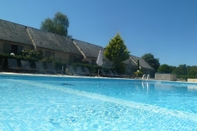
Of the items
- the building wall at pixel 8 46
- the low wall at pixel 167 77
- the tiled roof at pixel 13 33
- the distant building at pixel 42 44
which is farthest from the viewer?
the low wall at pixel 167 77

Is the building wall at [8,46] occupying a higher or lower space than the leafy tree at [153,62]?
lower

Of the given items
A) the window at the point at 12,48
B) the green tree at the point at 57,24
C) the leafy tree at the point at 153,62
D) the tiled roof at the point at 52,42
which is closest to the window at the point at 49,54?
the tiled roof at the point at 52,42

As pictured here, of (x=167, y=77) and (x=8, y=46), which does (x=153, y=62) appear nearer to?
(x=167, y=77)

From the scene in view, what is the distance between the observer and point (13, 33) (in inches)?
781

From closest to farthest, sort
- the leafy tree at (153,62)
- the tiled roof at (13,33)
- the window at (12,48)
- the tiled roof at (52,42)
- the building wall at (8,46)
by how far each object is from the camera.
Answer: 1. the building wall at (8,46)
2. the window at (12,48)
3. the tiled roof at (13,33)
4. the tiled roof at (52,42)
5. the leafy tree at (153,62)

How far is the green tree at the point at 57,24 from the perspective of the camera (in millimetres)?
40188

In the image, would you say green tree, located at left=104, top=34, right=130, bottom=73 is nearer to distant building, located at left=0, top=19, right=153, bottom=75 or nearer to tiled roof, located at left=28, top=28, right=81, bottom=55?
distant building, located at left=0, top=19, right=153, bottom=75

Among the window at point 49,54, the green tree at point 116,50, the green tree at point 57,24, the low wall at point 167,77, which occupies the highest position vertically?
the green tree at point 57,24

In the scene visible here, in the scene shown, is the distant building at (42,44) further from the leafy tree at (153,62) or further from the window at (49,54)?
the leafy tree at (153,62)

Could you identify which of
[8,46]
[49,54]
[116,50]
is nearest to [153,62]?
[116,50]

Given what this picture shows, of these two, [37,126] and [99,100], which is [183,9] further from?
[37,126]

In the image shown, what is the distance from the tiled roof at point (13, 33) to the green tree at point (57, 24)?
18236mm

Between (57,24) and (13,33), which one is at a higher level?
(57,24)

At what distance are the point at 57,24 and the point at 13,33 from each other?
22.0 meters
